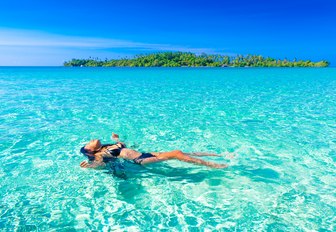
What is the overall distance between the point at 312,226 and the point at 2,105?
2113cm

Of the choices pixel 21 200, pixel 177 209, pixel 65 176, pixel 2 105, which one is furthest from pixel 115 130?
pixel 2 105

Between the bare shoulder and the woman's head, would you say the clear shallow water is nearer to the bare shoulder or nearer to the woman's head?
the bare shoulder

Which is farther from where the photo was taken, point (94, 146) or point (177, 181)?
point (94, 146)

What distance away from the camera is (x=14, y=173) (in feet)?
25.6

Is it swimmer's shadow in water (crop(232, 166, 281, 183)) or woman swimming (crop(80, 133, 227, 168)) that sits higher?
woman swimming (crop(80, 133, 227, 168))

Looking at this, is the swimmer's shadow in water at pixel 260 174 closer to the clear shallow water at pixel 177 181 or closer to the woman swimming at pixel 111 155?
the clear shallow water at pixel 177 181

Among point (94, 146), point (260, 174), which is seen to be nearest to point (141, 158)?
point (94, 146)

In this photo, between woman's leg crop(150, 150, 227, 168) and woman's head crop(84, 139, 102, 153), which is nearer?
woman's leg crop(150, 150, 227, 168)

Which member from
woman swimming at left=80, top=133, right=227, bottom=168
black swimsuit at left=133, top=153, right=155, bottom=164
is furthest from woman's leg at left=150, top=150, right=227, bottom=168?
black swimsuit at left=133, top=153, right=155, bottom=164

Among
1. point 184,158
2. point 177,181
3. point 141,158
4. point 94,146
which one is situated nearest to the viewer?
point 177,181

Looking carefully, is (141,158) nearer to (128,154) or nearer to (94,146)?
(128,154)

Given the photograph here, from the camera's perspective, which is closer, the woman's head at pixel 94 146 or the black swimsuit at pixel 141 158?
the black swimsuit at pixel 141 158

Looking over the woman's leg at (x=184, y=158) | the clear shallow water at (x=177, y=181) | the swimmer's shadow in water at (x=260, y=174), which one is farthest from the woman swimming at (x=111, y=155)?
the swimmer's shadow in water at (x=260, y=174)

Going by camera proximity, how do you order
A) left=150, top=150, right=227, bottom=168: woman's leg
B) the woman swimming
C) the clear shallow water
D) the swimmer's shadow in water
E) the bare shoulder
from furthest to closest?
the bare shoulder, the woman swimming, left=150, top=150, right=227, bottom=168: woman's leg, the swimmer's shadow in water, the clear shallow water
